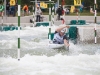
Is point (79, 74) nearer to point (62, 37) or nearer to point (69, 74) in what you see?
point (69, 74)

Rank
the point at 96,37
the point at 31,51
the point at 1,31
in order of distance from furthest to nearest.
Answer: the point at 1,31
the point at 96,37
the point at 31,51

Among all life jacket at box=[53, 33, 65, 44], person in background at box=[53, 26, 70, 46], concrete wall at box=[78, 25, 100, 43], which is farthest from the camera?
concrete wall at box=[78, 25, 100, 43]

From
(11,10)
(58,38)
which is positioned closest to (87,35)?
(58,38)

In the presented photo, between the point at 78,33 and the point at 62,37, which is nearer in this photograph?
the point at 62,37

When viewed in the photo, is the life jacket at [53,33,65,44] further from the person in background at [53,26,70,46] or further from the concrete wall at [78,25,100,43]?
the concrete wall at [78,25,100,43]

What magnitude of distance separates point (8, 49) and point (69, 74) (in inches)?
210

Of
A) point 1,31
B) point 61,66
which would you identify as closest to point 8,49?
point 61,66

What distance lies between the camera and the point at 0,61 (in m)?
9.80

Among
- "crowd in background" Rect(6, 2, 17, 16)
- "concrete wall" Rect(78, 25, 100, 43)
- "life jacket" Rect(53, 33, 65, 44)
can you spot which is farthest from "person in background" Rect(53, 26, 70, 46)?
"crowd in background" Rect(6, 2, 17, 16)

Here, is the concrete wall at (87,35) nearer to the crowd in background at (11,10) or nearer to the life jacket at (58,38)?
the life jacket at (58,38)

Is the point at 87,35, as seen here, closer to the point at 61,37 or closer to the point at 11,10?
the point at 61,37

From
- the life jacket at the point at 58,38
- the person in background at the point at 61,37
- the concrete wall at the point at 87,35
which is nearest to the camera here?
the person in background at the point at 61,37

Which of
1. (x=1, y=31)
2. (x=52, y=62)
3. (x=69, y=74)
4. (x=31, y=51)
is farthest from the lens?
(x=1, y=31)

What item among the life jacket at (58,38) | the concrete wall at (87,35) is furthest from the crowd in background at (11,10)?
the life jacket at (58,38)
